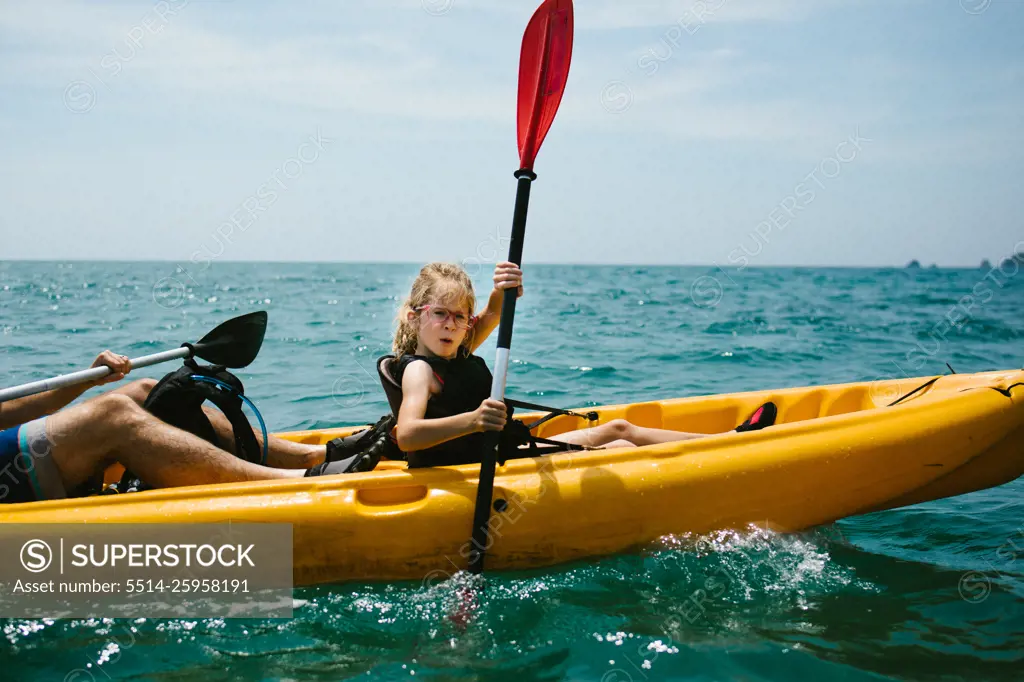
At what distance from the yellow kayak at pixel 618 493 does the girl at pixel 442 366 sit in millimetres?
186

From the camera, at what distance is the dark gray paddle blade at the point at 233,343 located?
12.3 ft

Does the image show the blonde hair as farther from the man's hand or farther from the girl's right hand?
the man's hand

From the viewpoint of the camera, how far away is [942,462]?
3697 millimetres

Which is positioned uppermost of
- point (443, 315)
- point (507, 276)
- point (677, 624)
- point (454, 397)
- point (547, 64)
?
point (547, 64)

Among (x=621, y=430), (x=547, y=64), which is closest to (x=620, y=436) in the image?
(x=621, y=430)

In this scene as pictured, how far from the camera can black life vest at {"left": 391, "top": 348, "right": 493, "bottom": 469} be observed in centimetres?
331

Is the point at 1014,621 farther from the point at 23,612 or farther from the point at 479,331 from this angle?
the point at 23,612

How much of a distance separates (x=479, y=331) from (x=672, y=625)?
1436 millimetres

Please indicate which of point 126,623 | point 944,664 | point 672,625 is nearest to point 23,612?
point 126,623

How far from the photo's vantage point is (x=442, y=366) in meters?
3.35

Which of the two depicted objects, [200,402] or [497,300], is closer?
[200,402]

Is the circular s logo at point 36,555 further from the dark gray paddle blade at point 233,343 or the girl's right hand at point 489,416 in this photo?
the girl's right hand at point 489,416

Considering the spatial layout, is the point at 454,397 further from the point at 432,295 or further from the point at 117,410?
the point at 117,410

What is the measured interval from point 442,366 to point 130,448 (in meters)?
1.20
